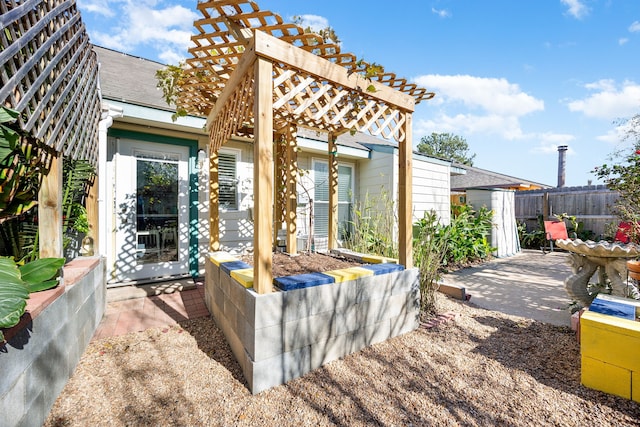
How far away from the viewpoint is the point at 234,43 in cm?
222

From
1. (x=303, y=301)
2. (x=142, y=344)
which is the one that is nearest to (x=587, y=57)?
(x=303, y=301)

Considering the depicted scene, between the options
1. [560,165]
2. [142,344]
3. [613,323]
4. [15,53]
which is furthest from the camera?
[560,165]

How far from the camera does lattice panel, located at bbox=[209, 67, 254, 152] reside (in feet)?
7.46

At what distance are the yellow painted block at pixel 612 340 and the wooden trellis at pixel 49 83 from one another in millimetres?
3727

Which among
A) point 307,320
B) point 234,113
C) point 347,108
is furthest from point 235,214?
point 307,320

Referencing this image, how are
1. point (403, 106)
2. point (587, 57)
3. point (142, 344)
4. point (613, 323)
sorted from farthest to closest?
point (587, 57) → point (403, 106) → point (142, 344) → point (613, 323)

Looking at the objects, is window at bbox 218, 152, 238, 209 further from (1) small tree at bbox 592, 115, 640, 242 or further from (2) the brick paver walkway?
(1) small tree at bbox 592, 115, 640, 242

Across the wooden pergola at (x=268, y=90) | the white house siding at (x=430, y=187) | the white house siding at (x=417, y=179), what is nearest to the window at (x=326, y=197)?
the white house siding at (x=417, y=179)

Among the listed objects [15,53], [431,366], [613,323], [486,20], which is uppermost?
[486,20]

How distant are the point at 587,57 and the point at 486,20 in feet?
10.3

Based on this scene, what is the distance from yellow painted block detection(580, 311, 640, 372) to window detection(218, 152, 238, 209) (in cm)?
481

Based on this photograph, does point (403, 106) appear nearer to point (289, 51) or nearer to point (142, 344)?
point (289, 51)

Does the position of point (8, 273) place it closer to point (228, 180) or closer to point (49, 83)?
point (49, 83)

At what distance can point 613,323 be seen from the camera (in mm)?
1882
